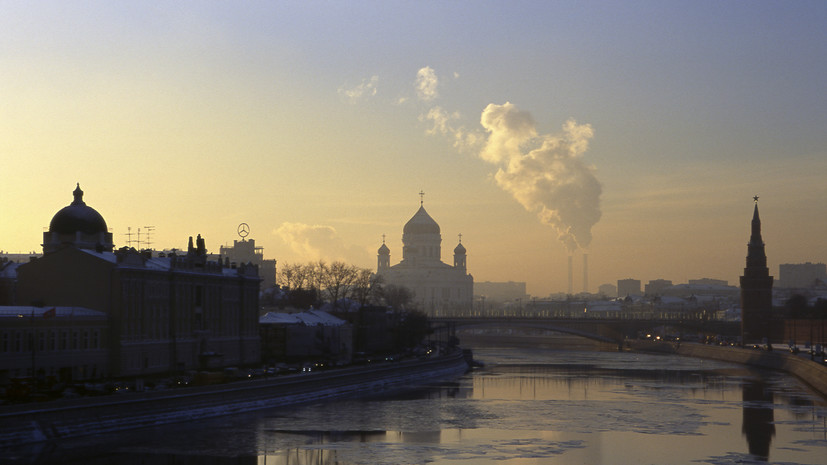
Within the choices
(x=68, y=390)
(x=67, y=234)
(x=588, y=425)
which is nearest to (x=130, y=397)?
(x=68, y=390)

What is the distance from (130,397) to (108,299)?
50.6ft

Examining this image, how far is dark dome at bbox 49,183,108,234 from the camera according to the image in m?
76.6

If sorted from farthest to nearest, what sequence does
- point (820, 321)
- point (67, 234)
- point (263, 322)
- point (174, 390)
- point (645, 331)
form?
point (645, 331) < point (820, 321) < point (263, 322) < point (67, 234) < point (174, 390)

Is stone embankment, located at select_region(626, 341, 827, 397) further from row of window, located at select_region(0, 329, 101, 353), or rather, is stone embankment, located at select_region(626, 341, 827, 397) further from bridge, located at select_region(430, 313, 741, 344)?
row of window, located at select_region(0, 329, 101, 353)

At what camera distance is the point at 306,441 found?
171ft

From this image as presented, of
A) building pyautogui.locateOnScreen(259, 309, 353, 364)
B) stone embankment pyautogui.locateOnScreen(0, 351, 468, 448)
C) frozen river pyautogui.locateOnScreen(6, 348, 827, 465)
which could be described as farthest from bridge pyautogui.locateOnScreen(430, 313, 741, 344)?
stone embankment pyautogui.locateOnScreen(0, 351, 468, 448)

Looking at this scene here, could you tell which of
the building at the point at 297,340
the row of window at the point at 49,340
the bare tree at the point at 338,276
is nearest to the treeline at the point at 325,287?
the bare tree at the point at 338,276

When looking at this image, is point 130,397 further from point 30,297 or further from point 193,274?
point 193,274

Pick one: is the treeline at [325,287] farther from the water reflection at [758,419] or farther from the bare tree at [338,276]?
the water reflection at [758,419]

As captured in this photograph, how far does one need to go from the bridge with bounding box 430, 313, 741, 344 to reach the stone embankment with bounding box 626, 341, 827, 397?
5.81m

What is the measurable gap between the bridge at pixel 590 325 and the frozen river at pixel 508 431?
7577cm

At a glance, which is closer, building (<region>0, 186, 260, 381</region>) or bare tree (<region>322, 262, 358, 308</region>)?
building (<region>0, 186, 260, 381</region>)

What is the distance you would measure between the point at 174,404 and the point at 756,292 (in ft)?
375

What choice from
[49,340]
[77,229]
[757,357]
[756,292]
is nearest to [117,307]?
[49,340]
